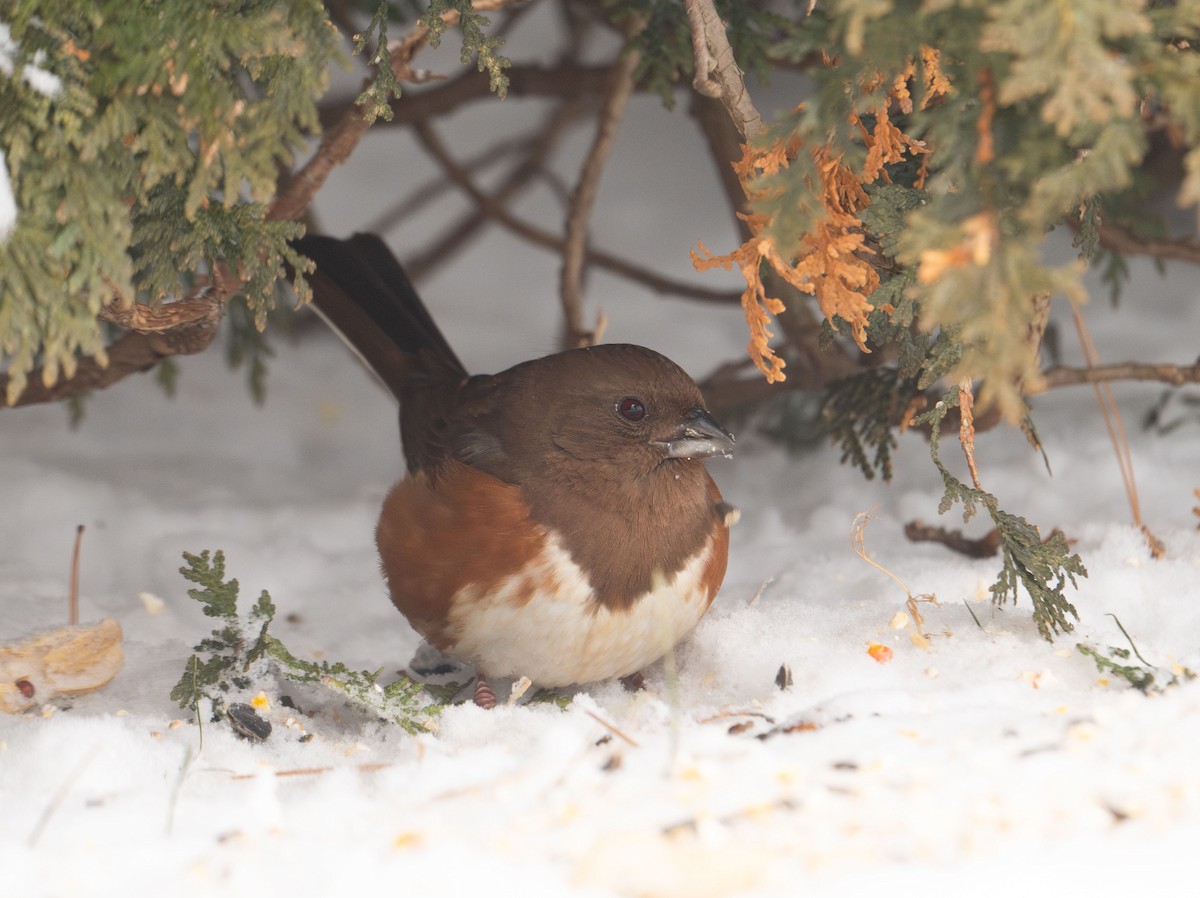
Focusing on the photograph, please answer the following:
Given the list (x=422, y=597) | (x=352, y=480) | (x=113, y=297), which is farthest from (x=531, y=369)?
(x=352, y=480)

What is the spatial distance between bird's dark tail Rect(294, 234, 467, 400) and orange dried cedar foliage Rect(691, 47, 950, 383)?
3.85 feet

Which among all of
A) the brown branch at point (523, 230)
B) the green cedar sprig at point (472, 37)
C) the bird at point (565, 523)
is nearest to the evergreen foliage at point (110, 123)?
the green cedar sprig at point (472, 37)

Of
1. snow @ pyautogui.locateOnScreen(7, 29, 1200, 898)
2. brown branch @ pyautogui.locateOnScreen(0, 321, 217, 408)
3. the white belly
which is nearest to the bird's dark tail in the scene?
brown branch @ pyautogui.locateOnScreen(0, 321, 217, 408)

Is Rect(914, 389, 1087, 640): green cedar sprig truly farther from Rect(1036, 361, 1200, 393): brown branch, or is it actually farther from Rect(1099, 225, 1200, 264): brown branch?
Rect(1099, 225, 1200, 264): brown branch

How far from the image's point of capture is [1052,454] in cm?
342

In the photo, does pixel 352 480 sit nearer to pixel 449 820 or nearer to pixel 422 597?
pixel 422 597

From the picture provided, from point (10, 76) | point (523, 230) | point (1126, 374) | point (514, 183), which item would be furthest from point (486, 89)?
point (10, 76)

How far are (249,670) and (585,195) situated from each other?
172cm

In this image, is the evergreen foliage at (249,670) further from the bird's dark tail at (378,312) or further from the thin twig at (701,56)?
the thin twig at (701,56)

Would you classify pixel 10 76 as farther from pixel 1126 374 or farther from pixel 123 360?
pixel 1126 374

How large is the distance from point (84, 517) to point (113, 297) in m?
1.70

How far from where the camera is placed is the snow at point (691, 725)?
57.1 inches

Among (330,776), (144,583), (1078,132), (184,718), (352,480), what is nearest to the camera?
(1078,132)

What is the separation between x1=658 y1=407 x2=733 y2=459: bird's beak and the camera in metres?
2.40
